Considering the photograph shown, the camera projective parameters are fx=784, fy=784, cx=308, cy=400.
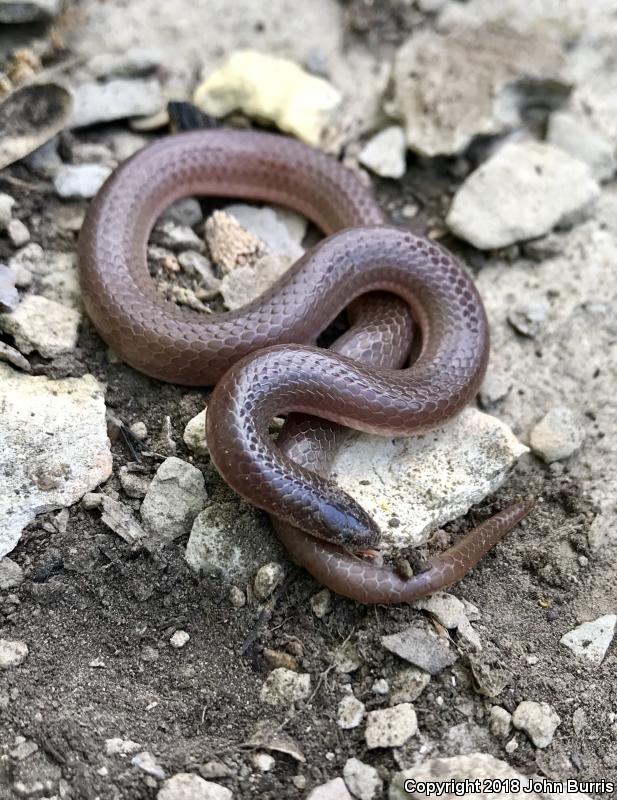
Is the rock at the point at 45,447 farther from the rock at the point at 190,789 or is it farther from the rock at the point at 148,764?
the rock at the point at 190,789

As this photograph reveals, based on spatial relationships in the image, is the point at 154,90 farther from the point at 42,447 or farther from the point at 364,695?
the point at 364,695

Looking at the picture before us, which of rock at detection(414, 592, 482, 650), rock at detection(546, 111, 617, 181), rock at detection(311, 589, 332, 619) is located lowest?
rock at detection(311, 589, 332, 619)

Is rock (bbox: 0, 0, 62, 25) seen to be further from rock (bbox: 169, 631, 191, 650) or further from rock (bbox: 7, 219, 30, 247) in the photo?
rock (bbox: 169, 631, 191, 650)

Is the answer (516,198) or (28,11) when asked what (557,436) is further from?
(28,11)

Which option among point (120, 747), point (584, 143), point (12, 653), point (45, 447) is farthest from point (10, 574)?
point (584, 143)

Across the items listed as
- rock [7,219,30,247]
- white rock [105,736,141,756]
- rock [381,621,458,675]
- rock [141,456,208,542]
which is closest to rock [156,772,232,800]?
white rock [105,736,141,756]

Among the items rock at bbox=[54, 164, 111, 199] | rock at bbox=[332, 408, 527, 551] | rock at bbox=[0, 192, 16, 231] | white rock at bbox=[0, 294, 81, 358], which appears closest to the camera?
rock at bbox=[332, 408, 527, 551]
